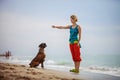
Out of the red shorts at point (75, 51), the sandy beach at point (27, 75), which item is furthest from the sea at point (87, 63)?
the sandy beach at point (27, 75)

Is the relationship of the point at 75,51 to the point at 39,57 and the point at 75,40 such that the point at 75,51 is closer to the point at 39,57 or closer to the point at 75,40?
the point at 75,40

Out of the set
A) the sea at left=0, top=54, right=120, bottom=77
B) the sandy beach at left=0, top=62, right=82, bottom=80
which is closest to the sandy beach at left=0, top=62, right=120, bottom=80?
the sandy beach at left=0, top=62, right=82, bottom=80

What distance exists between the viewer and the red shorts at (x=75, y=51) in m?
3.86

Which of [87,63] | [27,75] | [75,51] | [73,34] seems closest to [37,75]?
[27,75]

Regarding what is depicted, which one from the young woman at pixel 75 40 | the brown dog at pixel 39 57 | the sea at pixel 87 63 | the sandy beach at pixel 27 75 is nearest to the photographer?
the sandy beach at pixel 27 75

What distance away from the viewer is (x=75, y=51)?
3.87 meters

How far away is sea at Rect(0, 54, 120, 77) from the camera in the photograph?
4.11 metres

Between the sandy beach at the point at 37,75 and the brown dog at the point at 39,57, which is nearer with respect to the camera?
the sandy beach at the point at 37,75

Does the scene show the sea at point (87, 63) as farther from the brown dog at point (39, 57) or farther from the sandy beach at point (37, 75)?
the sandy beach at point (37, 75)

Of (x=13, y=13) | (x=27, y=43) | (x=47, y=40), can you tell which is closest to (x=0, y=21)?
(x=13, y=13)

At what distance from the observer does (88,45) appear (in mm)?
4195

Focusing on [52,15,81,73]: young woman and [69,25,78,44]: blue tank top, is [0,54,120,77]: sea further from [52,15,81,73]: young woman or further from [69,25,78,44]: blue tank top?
[69,25,78,44]: blue tank top

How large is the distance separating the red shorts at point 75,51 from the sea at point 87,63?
15cm

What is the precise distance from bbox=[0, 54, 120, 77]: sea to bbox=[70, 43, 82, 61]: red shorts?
0.48 ft
